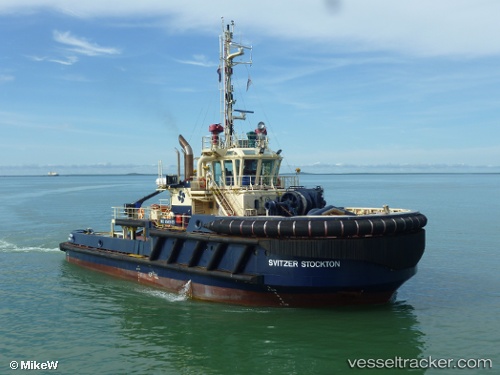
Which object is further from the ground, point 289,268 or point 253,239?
point 253,239

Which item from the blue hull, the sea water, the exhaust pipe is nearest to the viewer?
A: the sea water

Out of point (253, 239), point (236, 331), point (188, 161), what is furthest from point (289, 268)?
point (188, 161)

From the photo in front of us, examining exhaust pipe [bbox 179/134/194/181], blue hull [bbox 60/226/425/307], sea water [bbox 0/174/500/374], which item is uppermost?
exhaust pipe [bbox 179/134/194/181]

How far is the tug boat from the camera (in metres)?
12.6

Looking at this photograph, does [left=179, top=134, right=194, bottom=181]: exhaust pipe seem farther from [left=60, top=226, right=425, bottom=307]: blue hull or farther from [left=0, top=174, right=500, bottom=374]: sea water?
[left=0, top=174, right=500, bottom=374]: sea water

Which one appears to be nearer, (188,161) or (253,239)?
(253,239)

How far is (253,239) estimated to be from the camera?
1315cm

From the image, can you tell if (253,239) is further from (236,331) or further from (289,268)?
(236,331)

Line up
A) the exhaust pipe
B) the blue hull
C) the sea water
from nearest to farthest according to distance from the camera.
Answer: the sea water → the blue hull → the exhaust pipe

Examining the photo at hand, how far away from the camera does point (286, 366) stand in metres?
10.5

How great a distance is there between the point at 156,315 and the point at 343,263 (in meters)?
5.72

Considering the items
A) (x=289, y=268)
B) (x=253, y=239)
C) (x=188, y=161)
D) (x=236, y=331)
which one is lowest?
(x=236, y=331)

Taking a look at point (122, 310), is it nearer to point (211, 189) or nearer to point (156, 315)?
point (156, 315)

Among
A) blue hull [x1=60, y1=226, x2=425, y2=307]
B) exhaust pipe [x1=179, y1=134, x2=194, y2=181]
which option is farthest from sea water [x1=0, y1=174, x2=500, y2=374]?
exhaust pipe [x1=179, y1=134, x2=194, y2=181]
